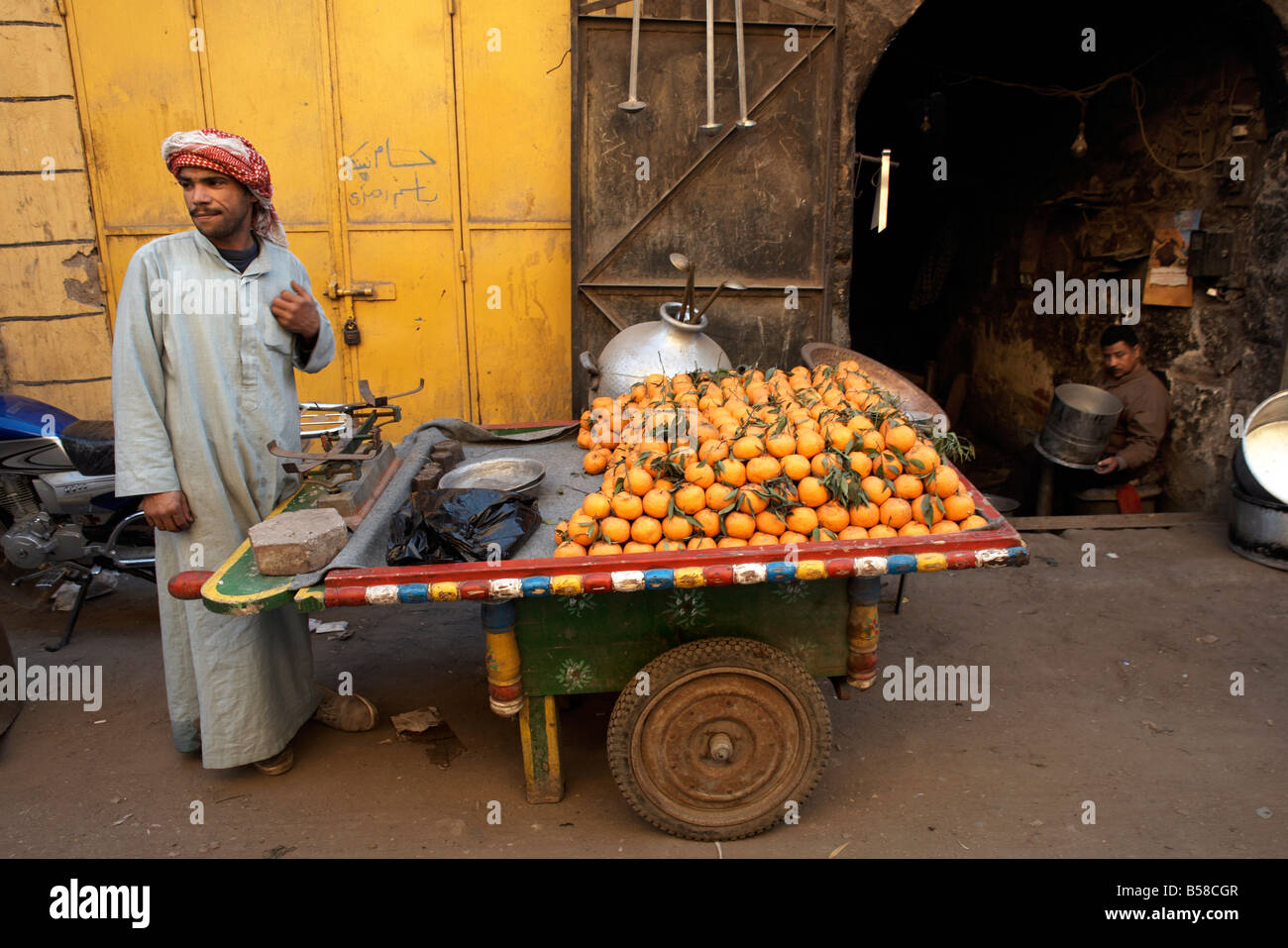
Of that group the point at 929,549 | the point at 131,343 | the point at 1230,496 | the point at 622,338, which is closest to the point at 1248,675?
the point at 1230,496

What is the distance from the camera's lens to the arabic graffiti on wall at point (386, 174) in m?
5.25

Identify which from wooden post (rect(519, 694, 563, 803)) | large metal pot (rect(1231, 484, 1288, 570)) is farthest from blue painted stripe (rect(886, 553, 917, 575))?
large metal pot (rect(1231, 484, 1288, 570))

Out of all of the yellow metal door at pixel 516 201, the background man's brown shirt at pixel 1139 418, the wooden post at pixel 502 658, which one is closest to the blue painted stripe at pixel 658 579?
Answer: the wooden post at pixel 502 658

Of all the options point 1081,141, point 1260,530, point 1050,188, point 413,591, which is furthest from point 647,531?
point 1050,188

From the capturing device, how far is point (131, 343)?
9.16 feet

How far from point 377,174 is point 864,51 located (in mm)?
3104

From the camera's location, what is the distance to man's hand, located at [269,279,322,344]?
2951 millimetres

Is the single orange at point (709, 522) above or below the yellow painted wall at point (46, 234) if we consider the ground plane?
below

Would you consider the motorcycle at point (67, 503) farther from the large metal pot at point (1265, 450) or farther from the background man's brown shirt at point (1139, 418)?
the large metal pot at point (1265, 450)

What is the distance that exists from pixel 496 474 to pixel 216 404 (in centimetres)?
102

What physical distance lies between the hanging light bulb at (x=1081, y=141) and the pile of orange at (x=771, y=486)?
468 cm

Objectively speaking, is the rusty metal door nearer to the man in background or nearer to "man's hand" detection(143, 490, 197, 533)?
the man in background

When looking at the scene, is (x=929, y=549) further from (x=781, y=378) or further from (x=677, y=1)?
(x=677, y=1)

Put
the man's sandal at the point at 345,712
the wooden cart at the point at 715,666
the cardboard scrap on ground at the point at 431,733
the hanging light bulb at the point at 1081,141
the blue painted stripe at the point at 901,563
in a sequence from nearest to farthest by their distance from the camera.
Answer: the blue painted stripe at the point at 901,563
the wooden cart at the point at 715,666
the cardboard scrap on ground at the point at 431,733
the man's sandal at the point at 345,712
the hanging light bulb at the point at 1081,141
